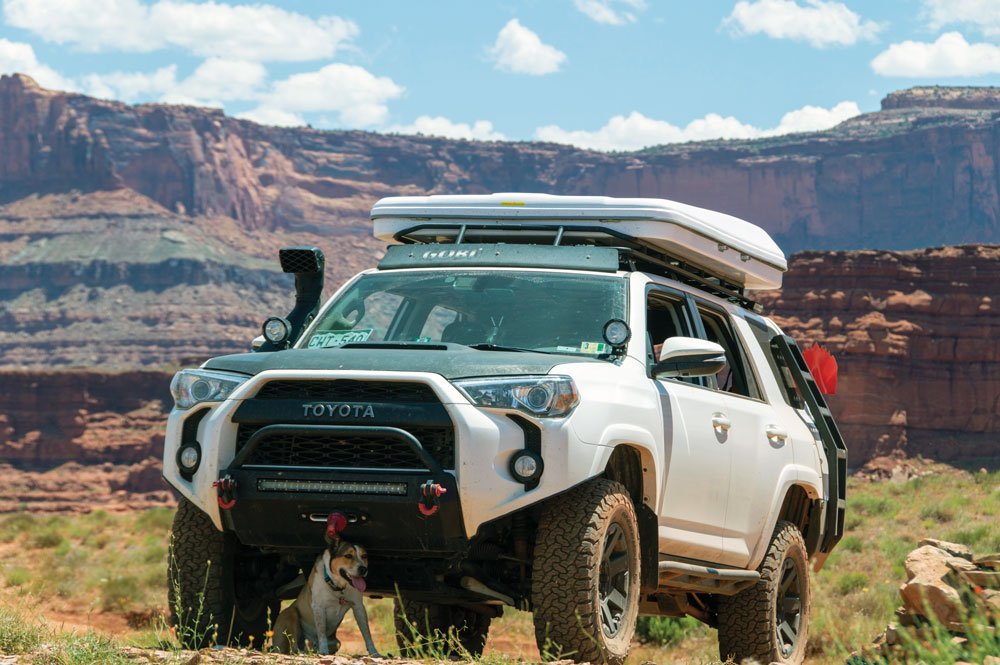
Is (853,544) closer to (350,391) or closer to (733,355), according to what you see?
(733,355)

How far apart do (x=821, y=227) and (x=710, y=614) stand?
13462cm

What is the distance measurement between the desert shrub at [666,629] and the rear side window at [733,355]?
22.1 feet

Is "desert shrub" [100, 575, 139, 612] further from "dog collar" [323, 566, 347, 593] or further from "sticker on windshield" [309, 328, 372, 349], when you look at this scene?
"dog collar" [323, 566, 347, 593]

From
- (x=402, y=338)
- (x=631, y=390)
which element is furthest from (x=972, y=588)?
(x=402, y=338)

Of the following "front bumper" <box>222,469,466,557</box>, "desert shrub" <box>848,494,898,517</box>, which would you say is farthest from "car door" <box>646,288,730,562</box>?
"desert shrub" <box>848,494,898,517</box>

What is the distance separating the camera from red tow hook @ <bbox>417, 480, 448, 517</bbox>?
Result: 5262mm

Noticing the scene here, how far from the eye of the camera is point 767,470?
7.50m

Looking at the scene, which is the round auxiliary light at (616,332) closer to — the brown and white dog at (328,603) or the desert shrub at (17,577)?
the brown and white dog at (328,603)

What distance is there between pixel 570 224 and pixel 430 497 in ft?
7.34

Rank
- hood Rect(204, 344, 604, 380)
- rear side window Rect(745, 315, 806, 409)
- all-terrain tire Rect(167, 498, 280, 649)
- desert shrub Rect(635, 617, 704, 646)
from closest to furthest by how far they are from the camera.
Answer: hood Rect(204, 344, 604, 380)
all-terrain tire Rect(167, 498, 280, 649)
rear side window Rect(745, 315, 806, 409)
desert shrub Rect(635, 617, 704, 646)

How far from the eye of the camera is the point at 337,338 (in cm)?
666

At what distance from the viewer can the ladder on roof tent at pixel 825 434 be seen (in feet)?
28.7

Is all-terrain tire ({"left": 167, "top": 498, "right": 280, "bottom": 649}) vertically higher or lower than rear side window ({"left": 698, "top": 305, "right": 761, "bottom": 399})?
lower

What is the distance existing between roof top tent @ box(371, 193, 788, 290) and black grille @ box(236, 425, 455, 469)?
1.90 m
